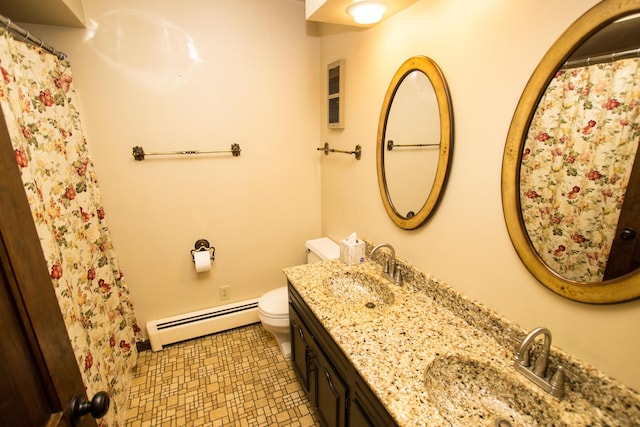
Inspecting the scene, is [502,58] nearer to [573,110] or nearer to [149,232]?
[573,110]

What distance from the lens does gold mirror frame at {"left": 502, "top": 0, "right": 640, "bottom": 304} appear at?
0.75 meters

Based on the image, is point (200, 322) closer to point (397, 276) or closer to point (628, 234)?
point (397, 276)

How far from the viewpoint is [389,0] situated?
127 cm

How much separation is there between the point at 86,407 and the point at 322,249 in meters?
1.67

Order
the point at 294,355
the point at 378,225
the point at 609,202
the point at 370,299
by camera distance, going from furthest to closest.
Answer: the point at 294,355 < the point at 378,225 < the point at 370,299 < the point at 609,202

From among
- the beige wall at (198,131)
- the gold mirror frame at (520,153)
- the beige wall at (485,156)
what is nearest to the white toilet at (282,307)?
the beige wall at (198,131)

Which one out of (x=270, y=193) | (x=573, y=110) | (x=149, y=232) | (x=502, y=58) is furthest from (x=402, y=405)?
(x=149, y=232)

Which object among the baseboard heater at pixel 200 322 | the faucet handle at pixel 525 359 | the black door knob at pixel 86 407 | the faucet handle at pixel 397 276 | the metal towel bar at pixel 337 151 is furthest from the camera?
the baseboard heater at pixel 200 322

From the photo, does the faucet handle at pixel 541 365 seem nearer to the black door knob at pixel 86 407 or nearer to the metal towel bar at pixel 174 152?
the black door knob at pixel 86 407

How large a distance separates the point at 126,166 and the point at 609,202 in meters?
2.43

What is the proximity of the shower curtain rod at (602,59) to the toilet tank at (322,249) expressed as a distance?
1.56m

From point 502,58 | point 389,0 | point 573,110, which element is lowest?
point 573,110

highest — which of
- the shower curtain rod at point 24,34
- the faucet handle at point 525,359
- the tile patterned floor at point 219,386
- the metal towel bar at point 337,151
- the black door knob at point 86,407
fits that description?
the shower curtain rod at point 24,34

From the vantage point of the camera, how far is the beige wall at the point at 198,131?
182cm
